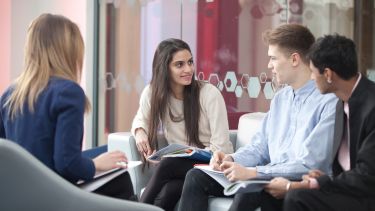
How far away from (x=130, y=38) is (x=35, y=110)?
3866 mm

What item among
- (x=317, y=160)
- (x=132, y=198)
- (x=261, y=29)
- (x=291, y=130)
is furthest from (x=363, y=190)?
(x=261, y=29)

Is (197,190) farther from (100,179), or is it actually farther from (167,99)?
(167,99)

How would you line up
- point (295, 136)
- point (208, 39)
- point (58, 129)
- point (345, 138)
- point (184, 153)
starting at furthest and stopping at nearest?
1. point (208, 39)
2. point (184, 153)
3. point (295, 136)
4. point (345, 138)
5. point (58, 129)

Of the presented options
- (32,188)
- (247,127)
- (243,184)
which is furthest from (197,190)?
(32,188)

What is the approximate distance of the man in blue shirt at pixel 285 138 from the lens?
2990mm

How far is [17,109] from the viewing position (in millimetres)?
2559

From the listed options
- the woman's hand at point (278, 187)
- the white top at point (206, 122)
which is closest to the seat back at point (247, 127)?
the white top at point (206, 122)

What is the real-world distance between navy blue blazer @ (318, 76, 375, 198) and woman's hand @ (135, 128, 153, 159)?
1443mm

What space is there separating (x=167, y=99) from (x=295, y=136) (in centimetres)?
108

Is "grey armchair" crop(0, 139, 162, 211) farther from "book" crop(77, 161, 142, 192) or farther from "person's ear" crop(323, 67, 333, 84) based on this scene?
"person's ear" crop(323, 67, 333, 84)

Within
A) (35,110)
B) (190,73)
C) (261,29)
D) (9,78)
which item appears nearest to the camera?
(35,110)

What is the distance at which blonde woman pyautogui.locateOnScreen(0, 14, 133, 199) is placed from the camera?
2.45m

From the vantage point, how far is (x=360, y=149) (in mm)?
2664

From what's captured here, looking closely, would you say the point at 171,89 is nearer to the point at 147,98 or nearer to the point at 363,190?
the point at 147,98
